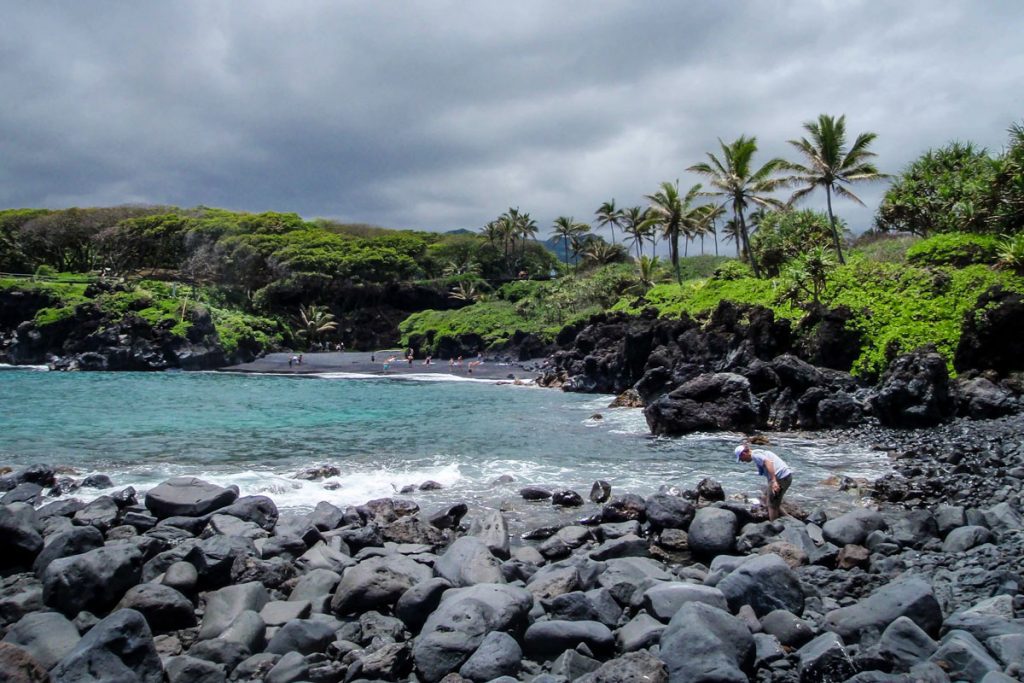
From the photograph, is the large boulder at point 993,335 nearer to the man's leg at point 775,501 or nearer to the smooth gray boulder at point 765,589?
the man's leg at point 775,501

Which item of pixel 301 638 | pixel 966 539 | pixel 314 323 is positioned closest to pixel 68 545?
pixel 301 638

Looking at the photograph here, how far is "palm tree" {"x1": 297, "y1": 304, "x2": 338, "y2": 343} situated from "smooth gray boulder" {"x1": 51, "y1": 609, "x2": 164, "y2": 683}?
8047 centimetres

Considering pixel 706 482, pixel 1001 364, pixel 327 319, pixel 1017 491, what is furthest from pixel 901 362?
pixel 327 319

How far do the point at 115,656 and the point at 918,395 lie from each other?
2349 centimetres

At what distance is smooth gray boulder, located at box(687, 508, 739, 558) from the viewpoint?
33.4ft

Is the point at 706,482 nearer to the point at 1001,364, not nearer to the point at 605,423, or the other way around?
the point at 605,423

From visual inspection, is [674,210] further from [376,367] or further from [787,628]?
[787,628]

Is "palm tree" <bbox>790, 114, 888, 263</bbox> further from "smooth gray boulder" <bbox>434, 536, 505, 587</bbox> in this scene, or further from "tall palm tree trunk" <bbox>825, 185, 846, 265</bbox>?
"smooth gray boulder" <bbox>434, 536, 505, 587</bbox>

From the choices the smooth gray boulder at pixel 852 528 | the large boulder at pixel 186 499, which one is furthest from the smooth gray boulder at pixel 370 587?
the smooth gray boulder at pixel 852 528

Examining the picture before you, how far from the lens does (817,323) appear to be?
3022cm

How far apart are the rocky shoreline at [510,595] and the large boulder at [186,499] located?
0.05 meters

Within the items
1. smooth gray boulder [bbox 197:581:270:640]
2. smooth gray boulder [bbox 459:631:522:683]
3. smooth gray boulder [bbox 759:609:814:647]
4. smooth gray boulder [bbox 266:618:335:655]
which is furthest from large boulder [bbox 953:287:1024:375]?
smooth gray boulder [bbox 197:581:270:640]

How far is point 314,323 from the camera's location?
277 feet

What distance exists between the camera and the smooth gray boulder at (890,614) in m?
6.76
